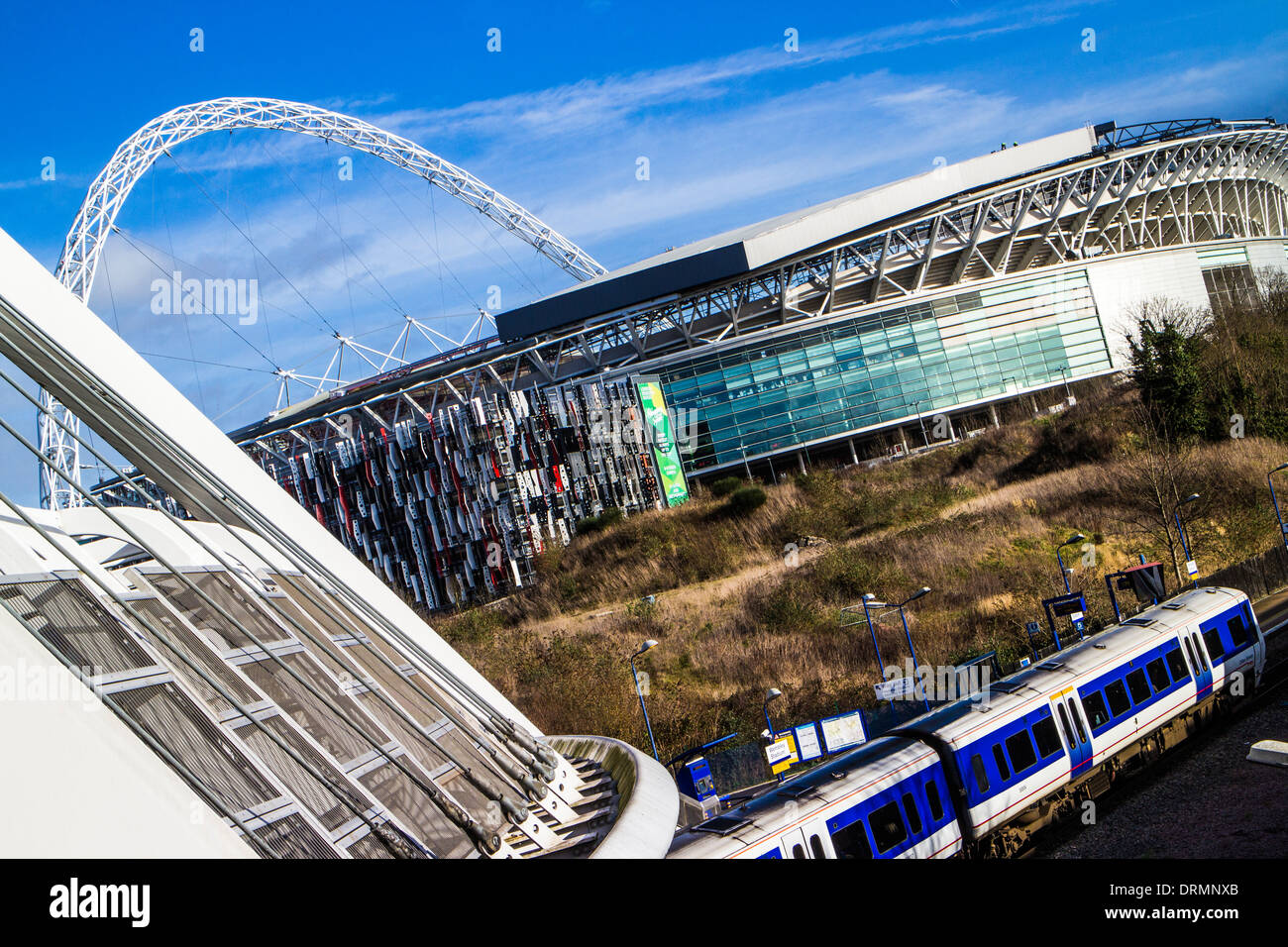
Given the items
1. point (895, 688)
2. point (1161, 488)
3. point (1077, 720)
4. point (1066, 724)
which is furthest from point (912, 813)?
point (1161, 488)

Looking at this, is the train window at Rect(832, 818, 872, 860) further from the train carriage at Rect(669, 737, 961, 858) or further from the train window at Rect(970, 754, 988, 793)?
the train window at Rect(970, 754, 988, 793)

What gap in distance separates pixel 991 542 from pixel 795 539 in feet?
31.3

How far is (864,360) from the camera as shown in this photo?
5781cm

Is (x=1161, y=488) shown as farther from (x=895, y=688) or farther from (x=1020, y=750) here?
(x=1020, y=750)

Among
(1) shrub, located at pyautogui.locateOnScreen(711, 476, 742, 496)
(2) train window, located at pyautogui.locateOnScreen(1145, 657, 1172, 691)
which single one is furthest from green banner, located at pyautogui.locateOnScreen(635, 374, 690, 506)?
(2) train window, located at pyautogui.locateOnScreen(1145, 657, 1172, 691)

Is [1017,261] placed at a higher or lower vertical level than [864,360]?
higher

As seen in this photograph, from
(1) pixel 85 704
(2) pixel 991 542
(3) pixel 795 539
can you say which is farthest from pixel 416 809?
(3) pixel 795 539

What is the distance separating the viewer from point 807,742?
A: 70.1 feet

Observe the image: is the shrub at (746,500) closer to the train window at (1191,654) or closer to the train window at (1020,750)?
the train window at (1191,654)

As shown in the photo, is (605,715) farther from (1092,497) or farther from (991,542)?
(1092,497)

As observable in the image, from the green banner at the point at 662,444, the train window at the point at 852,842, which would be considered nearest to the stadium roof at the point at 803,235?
the green banner at the point at 662,444

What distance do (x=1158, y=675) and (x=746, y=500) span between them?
3051 cm

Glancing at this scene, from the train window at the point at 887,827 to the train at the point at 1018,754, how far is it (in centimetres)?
3

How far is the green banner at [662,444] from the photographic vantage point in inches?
2197
